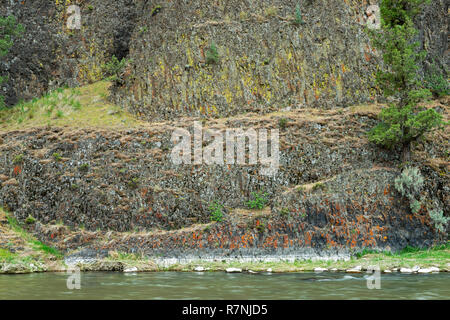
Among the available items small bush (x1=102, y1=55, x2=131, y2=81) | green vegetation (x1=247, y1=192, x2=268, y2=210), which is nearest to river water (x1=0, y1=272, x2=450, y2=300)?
Result: green vegetation (x1=247, y1=192, x2=268, y2=210)

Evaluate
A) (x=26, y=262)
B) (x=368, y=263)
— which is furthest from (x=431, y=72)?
(x=26, y=262)

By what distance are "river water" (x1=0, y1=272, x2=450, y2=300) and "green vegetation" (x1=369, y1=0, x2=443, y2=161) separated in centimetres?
967

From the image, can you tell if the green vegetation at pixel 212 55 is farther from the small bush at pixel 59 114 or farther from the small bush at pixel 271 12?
the small bush at pixel 59 114

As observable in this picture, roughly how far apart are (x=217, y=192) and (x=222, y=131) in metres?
4.30

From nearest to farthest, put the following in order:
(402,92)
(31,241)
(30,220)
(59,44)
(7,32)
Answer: (31,241)
(30,220)
(402,92)
(7,32)
(59,44)

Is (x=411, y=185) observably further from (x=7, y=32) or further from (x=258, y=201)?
(x=7, y=32)

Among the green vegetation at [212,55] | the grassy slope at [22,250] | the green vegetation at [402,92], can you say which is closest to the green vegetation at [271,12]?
the green vegetation at [212,55]

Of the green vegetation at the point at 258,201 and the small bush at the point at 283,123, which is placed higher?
the small bush at the point at 283,123

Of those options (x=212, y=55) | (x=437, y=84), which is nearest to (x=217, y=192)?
(x=212, y=55)

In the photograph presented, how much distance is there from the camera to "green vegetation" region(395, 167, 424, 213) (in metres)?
22.8

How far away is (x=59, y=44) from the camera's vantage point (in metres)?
34.6

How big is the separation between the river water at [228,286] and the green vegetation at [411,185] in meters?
7.20

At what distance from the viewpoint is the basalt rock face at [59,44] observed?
109 ft

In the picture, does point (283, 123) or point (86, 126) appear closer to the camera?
point (283, 123)
